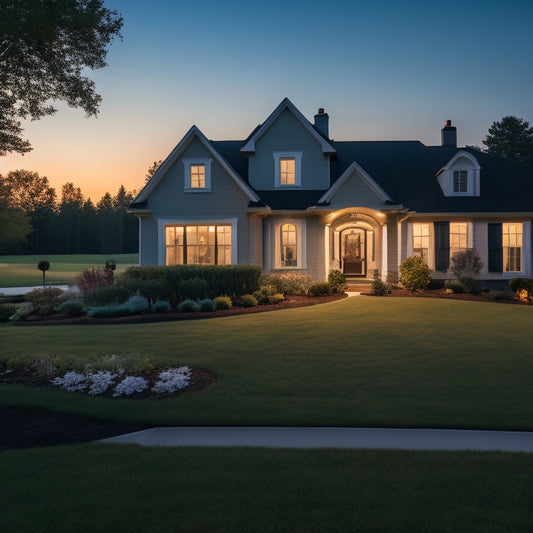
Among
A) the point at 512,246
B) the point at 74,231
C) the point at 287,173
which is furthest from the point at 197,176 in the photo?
the point at 74,231

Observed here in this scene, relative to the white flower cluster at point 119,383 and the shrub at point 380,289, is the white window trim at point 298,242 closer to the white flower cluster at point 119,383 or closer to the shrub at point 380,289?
the shrub at point 380,289

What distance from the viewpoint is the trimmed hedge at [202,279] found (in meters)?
14.8

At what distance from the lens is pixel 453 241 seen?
19.2m

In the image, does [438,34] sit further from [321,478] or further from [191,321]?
[321,478]

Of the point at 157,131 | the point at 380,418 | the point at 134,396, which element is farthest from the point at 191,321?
the point at 157,131

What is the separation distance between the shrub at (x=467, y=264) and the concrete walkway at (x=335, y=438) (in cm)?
1438

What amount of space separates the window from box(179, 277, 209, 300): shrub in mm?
4956

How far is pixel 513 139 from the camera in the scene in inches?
1987

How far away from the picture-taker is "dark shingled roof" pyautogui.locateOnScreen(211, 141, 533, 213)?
62.5 ft

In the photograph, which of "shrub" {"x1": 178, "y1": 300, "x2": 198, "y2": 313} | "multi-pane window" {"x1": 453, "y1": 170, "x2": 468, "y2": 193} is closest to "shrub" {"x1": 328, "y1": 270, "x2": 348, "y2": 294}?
"shrub" {"x1": 178, "y1": 300, "x2": 198, "y2": 313}

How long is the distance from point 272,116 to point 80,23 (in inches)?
328

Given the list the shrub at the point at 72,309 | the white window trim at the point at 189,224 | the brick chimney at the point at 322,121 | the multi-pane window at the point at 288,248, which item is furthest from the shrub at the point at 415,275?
the shrub at the point at 72,309

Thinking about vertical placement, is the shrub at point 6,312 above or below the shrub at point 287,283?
below

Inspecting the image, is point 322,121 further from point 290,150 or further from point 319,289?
point 319,289
